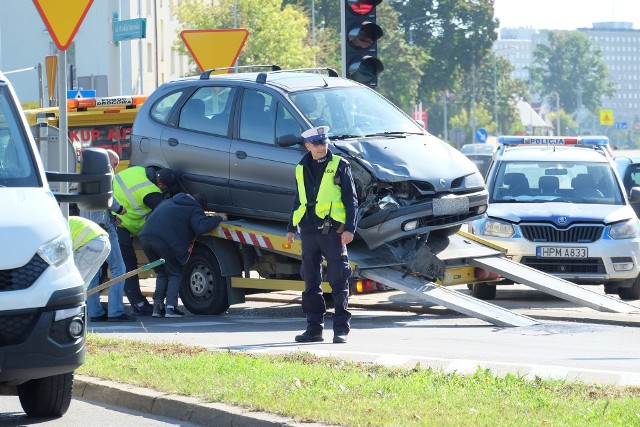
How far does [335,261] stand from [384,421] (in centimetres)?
468

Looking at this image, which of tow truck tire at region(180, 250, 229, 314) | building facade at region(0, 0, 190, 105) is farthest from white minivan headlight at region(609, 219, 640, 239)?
building facade at region(0, 0, 190, 105)

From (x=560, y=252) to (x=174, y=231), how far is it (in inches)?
175

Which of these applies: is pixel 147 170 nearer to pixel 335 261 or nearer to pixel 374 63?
pixel 374 63

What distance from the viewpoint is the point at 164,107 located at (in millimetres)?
15727

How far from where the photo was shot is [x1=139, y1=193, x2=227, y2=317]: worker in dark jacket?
14812 millimetres

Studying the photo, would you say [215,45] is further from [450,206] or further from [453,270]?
[450,206]

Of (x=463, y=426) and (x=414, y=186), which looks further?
(x=414, y=186)

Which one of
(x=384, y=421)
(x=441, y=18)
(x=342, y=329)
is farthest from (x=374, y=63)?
(x=441, y=18)

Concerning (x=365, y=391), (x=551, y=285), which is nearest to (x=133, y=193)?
(x=551, y=285)

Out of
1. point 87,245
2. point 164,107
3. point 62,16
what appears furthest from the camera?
point 164,107

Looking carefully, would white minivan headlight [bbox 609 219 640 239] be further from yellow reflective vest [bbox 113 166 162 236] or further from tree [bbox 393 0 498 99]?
tree [bbox 393 0 498 99]

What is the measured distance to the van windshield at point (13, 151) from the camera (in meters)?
8.54

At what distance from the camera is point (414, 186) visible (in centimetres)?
1385

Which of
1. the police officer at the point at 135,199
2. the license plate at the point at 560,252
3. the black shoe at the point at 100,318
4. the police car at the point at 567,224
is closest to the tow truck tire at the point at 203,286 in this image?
the police officer at the point at 135,199
